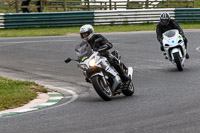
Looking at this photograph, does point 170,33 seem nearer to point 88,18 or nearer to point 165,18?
point 165,18

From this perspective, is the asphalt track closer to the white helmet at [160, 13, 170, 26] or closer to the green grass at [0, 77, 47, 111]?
the green grass at [0, 77, 47, 111]

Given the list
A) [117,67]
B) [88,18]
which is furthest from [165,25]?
[88,18]

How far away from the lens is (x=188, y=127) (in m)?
7.86

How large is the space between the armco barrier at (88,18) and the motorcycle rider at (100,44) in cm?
2116

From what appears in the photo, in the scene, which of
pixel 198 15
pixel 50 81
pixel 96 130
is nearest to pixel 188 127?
pixel 96 130

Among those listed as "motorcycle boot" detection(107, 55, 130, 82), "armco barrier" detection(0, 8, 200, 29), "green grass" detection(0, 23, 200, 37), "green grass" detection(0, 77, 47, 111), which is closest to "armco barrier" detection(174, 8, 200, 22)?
"armco barrier" detection(0, 8, 200, 29)

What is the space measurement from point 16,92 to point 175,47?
19.2 feet

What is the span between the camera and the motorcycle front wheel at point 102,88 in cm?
1057

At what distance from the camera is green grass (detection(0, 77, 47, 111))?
10586 millimetres

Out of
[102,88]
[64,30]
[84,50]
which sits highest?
[84,50]

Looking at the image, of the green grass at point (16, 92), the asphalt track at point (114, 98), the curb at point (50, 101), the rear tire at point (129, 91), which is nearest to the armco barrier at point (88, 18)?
the asphalt track at point (114, 98)

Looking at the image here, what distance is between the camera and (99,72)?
10789mm

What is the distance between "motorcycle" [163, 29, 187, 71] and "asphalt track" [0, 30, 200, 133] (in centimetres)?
29

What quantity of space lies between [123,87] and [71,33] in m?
19.0
